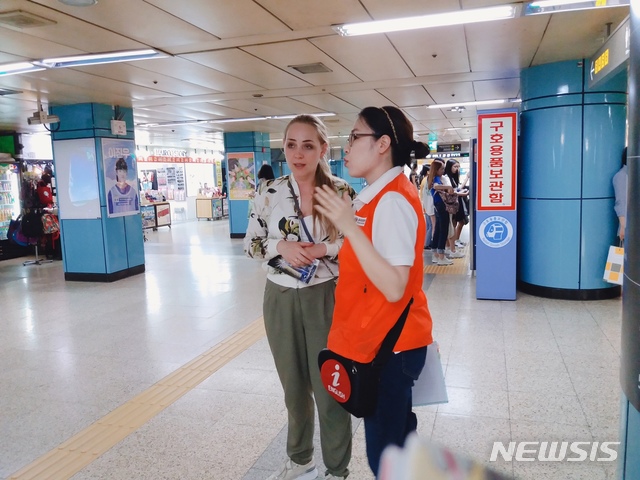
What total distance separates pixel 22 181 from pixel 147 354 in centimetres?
843

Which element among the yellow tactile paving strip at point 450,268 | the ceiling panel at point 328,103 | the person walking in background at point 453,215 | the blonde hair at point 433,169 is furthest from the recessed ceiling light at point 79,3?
the person walking in background at point 453,215

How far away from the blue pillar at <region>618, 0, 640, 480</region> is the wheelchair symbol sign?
14.5 feet

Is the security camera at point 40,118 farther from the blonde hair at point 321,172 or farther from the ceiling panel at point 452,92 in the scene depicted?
the blonde hair at point 321,172

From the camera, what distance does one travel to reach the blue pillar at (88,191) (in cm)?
737

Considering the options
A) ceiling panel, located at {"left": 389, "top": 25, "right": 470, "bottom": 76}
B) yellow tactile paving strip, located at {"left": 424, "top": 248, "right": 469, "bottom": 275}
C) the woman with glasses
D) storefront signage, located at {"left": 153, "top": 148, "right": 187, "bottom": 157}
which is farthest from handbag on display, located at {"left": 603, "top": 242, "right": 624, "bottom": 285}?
storefront signage, located at {"left": 153, "top": 148, "right": 187, "bottom": 157}

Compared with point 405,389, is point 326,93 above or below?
above

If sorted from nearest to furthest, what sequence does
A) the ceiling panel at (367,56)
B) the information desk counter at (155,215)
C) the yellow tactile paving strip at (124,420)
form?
the yellow tactile paving strip at (124,420) < the ceiling panel at (367,56) < the information desk counter at (155,215)

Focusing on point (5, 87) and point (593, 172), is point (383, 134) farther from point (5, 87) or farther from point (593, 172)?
point (5, 87)

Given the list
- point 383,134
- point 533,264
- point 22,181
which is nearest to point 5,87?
point 22,181

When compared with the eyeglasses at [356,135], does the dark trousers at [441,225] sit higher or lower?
lower

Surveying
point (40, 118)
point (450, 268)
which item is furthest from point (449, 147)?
point (40, 118)

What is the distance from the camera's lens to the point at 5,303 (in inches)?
249

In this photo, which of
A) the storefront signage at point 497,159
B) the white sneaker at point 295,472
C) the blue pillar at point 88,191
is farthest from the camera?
the blue pillar at point 88,191

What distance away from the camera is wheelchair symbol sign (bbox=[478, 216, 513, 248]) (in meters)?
5.61
